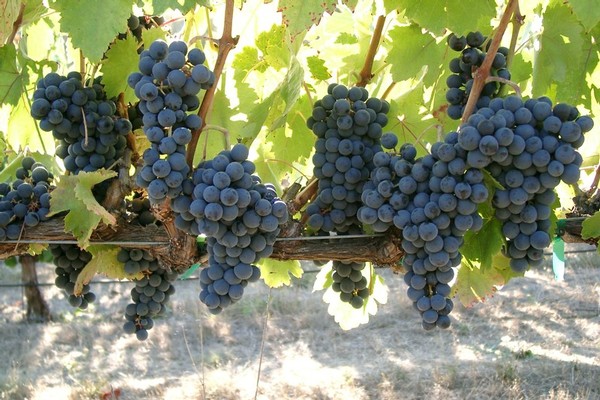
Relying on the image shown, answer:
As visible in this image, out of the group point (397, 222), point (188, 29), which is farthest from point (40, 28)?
point (397, 222)

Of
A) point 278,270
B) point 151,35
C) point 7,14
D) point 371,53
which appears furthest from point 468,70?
point 7,14

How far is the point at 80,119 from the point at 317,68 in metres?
0.59

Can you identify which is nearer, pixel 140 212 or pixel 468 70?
pixel 468 70

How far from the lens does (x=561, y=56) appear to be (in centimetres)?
152

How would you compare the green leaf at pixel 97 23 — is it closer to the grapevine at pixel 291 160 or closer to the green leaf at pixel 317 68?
the grapevine at pixel 291 160

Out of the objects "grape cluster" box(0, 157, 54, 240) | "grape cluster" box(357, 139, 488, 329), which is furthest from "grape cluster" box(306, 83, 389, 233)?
"grape cluster" box(0, 157, 54, 240)

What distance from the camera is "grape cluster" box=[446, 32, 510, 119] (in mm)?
1365

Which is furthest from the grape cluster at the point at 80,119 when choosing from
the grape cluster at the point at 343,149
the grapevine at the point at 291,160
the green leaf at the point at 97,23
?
the grape cluster at the point at 343,149

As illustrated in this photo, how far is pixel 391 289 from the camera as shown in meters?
7.28

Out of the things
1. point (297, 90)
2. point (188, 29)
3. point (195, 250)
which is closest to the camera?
point (297, 90)

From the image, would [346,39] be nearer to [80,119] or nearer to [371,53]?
[371,53]

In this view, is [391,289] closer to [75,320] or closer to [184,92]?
[75,320]

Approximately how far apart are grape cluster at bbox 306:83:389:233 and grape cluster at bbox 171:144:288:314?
0.70 ft

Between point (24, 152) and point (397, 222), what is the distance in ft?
3.87
